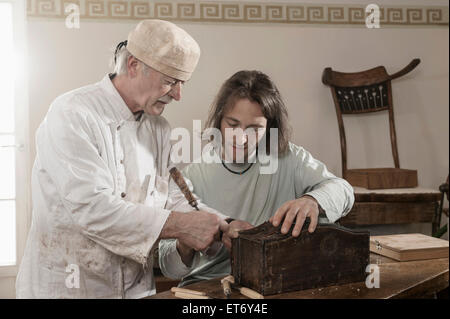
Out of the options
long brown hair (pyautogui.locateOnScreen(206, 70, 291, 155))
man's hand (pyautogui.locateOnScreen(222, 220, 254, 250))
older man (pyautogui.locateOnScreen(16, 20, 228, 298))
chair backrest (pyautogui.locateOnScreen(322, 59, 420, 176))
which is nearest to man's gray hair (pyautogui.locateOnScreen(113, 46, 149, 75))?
older man (pyautogui.locateOnScreen(16, 20, 228, 298))

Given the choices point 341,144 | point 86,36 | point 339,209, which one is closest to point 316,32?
point 341,144

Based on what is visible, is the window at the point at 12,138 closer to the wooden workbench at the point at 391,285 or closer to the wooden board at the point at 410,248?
the wooden workbench at the point at 391,285

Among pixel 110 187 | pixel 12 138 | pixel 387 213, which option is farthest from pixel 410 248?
pixel 12 138

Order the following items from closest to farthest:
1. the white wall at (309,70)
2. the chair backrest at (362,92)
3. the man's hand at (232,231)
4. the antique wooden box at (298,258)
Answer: the antique wooden box at (298,258) → the man's hand at (232,231) → the white wall at (309,70) → the chair backrest at (362,92)

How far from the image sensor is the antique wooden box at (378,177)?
1.09 m

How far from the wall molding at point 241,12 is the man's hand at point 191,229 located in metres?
0.47

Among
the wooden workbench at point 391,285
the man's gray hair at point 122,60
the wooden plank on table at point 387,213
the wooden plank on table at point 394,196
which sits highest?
the man's gray hair at point 122,60

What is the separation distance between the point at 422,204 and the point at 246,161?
482 mm

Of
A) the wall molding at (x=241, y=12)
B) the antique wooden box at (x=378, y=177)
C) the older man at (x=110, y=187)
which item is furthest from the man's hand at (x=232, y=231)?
the wall molding at (x=241, y=12)

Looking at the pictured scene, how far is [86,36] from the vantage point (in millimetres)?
941

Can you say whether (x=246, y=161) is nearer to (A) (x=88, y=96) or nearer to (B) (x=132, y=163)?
(B) (x=132, y=163)

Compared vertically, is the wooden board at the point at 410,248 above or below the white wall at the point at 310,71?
below

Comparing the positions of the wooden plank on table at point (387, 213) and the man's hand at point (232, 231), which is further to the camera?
the wooden plank on table at point (387, 213)

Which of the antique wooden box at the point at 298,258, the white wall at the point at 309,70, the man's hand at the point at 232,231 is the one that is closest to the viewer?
the antique wooden box at the point at 298,258
